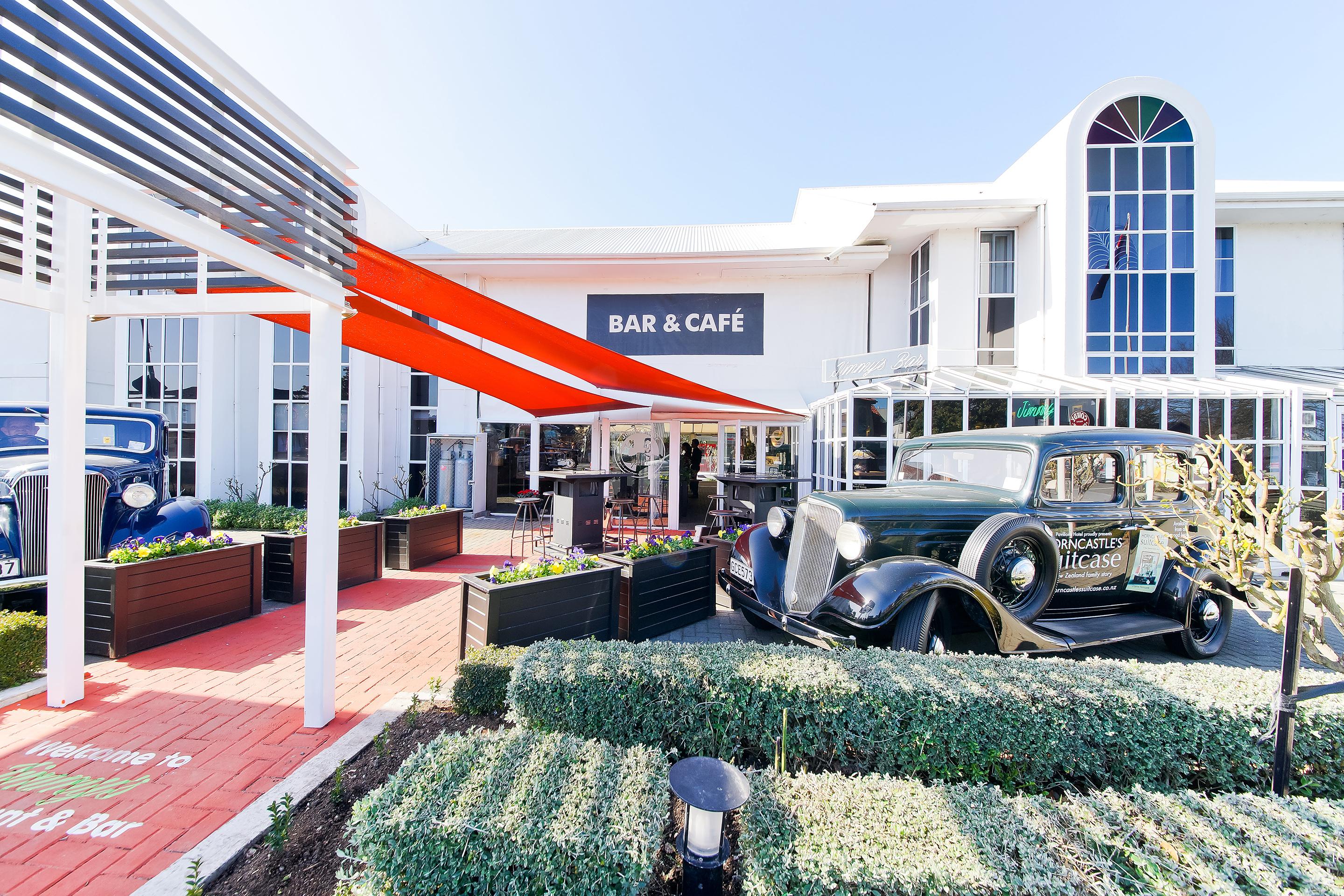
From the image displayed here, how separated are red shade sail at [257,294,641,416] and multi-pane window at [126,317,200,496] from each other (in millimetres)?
8040

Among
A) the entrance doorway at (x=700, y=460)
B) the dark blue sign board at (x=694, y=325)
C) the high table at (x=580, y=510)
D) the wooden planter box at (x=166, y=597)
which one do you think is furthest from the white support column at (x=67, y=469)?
the dark blue sign board at (x=694, y=325)

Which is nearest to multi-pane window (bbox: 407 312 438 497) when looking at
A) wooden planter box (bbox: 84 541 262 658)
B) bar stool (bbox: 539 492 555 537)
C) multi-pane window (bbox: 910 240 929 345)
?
bar stool (bbox: 539 492 555 537)

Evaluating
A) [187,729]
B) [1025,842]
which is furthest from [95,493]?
[1025,842]

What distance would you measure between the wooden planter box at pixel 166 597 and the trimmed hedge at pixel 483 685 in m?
3.01

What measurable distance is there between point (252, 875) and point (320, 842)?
0.68 feet

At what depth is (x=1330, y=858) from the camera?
61.3 inches

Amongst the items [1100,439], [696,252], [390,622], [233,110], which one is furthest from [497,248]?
[1100,439]

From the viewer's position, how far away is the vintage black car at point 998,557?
3.32 metres

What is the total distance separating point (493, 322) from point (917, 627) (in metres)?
3.61

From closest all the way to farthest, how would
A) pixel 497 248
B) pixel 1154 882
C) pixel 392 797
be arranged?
pixel 1154 882
pixel 392 797
pixel 497 248

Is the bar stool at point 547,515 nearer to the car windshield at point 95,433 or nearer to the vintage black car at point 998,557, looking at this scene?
the vintage black car at point 998,557

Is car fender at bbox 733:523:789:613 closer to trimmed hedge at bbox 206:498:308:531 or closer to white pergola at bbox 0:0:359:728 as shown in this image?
white pergola at bbox 0:0:359:728

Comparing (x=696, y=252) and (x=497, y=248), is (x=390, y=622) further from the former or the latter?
(x=497, y=248)

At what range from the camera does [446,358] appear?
5.35 meters
